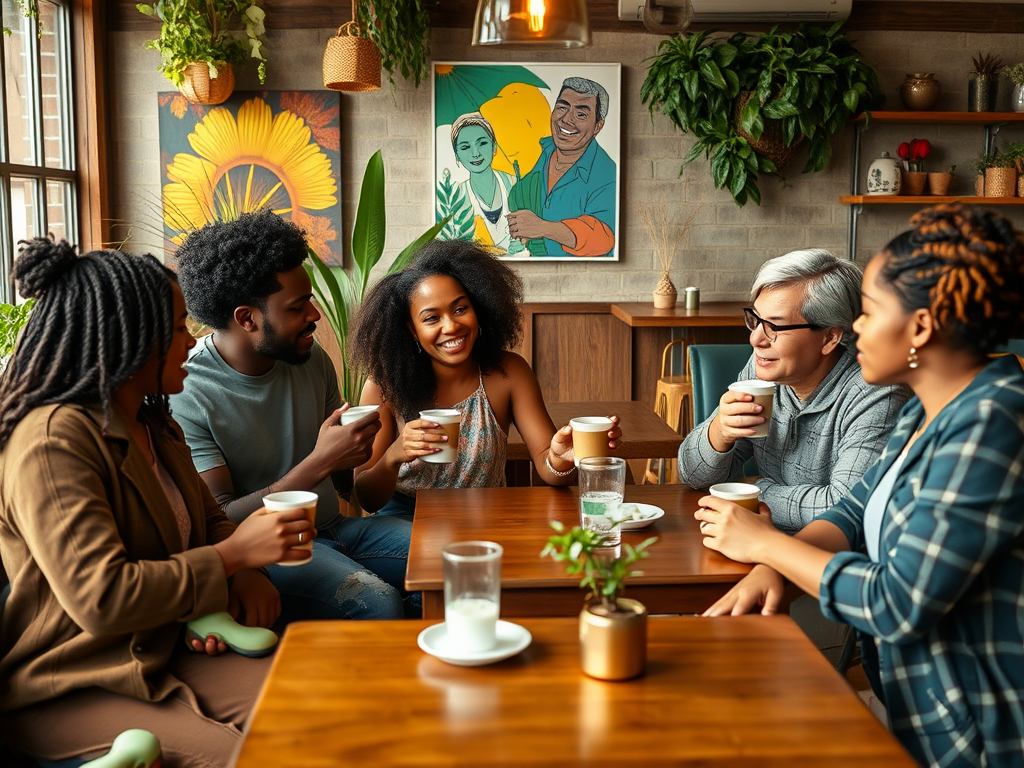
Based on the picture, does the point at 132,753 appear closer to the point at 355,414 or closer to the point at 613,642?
the point at 613,642

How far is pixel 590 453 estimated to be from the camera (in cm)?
204

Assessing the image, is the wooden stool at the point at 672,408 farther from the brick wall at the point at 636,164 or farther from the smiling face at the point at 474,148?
the smiling face at the point at 474,148

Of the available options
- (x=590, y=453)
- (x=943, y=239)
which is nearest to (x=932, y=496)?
(x=943, y=239)

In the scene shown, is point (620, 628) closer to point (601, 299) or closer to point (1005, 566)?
point (1005, 566)

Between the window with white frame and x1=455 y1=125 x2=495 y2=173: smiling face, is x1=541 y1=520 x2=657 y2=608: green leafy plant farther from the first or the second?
x1=455 y1=125 x2=495 y2=173: smiling face

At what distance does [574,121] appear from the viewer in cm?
516

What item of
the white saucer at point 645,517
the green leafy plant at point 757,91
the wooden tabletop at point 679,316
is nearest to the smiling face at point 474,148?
the green leafy plant at point 757,91

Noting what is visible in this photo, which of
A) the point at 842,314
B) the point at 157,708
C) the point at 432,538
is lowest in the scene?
the point at 157,708

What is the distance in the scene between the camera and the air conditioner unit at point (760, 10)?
4.88 meters

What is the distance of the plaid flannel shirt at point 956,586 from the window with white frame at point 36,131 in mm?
3176

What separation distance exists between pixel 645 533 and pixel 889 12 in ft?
14.4

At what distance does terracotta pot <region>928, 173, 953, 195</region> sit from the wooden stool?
1.61 m

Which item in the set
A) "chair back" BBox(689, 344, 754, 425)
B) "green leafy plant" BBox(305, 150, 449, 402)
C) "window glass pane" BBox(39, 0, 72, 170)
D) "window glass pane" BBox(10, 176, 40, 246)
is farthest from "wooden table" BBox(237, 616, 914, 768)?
"window glass pane" BBox(39, 0, 72, 170)

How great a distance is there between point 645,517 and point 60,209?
150 inches
